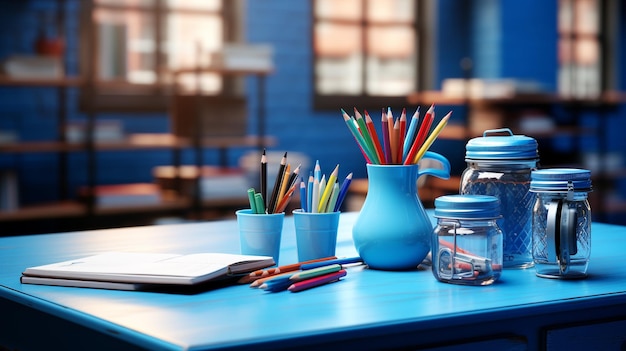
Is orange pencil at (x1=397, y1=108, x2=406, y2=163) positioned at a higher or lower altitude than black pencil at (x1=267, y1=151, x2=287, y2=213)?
higher

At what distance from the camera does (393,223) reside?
131 cm

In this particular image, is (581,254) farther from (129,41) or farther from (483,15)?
(483,15)

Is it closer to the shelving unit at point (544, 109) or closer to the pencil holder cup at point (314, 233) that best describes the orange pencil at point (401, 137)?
the pencil holder cup at point (314, 233)

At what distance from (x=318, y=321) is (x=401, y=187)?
0.40m

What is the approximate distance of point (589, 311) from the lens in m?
1.15

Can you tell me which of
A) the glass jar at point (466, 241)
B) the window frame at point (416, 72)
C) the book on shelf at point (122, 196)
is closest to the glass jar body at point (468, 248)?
the glass jar at point (466, 241)

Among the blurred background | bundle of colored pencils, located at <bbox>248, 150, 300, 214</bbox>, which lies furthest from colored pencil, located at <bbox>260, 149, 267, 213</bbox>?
the blurred background

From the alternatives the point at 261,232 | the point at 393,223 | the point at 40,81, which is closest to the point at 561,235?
the point at 393,223

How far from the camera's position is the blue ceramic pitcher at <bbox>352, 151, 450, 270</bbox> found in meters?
1.31

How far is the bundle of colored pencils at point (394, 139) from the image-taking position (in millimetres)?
1326

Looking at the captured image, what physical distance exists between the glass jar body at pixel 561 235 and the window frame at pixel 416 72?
4.35 m

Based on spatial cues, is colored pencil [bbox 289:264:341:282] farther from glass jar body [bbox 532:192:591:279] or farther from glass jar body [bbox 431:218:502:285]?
glass jar body [bbox 532:192:591:279]

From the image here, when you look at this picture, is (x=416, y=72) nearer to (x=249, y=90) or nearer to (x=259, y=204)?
(x=249, y=90)

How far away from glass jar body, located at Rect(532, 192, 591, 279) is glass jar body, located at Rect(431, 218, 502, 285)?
8 cm
